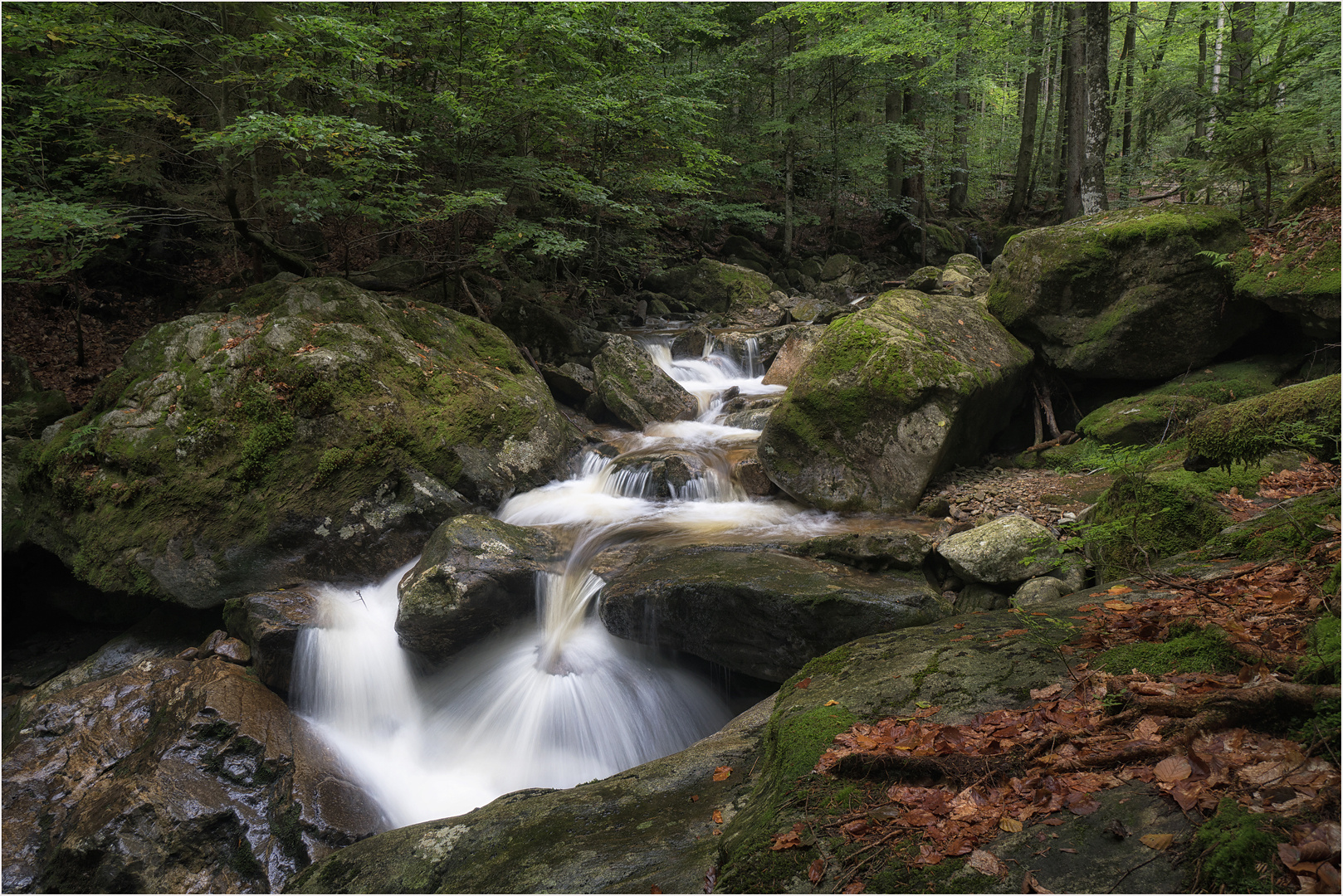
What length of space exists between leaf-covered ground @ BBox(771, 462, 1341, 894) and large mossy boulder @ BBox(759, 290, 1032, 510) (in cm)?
462

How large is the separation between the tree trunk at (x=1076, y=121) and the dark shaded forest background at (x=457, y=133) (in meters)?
0.07

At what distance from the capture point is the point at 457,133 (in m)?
9.45

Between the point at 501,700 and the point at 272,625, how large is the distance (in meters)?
2.09

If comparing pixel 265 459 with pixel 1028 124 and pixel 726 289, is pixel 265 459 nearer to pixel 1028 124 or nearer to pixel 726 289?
pixel 726 289

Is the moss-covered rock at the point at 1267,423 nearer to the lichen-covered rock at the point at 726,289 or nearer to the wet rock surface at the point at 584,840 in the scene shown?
the wet rock surface at the point at 584,840

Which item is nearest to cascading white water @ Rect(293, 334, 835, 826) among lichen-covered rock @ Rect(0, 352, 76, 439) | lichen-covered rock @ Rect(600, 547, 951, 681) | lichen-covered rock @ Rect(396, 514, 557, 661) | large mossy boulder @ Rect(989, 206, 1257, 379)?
lichen-covered rock @ Rect(396, 514, 557, 661)

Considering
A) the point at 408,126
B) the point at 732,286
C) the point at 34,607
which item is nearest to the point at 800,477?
the point at 408,126

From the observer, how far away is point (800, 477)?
25.4 feet

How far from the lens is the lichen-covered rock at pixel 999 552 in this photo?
525cm

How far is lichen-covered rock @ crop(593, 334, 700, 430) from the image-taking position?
10719 mm

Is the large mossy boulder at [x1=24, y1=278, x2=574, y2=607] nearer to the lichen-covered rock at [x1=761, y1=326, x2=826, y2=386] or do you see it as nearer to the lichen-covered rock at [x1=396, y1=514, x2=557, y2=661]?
the lichen-covered rock at [x1=396, y1=514, x2=557, y2=661]

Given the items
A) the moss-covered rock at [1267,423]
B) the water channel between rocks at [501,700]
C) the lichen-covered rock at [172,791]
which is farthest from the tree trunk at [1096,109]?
the lichen-covered rock at [172,791]

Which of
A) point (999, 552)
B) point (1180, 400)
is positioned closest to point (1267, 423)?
point (999, 552)

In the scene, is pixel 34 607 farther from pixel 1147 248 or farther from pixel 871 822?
pixel 1147 248
